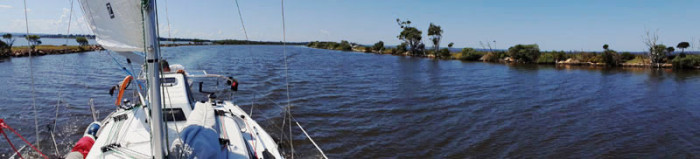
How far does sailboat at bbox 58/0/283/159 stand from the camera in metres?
4.09

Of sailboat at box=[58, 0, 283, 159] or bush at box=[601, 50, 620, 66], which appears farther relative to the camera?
bush at box=[601, 50, 620, 66]

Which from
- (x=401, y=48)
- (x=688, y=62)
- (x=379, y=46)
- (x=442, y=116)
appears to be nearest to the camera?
(x=442, y=116)

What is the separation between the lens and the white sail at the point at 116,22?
4020 millimetres

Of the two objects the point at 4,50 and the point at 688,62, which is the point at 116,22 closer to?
the point at 688,62

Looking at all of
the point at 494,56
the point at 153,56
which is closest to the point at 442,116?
the point at 153,56

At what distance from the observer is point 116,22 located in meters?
4.14

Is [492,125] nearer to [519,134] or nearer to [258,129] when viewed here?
[519,134]

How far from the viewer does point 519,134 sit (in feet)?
38.4

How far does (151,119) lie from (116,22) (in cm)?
208

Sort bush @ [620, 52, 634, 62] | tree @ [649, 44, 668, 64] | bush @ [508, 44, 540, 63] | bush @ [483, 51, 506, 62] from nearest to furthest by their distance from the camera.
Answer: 1. tree @ [649, 44, 668, 64]
2. bush @ [620, 52, 634, 62]
3. bush @ [508, 44, 540, 63]
4. bush @ [483, 51, 506, 62]

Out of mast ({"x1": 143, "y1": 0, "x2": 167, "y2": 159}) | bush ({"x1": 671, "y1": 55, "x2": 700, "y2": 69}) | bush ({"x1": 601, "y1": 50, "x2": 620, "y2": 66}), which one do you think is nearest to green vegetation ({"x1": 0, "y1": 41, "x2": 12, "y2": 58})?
mast ({"x1": 143, "y1": 0, "x2": 167, "y2": 159})

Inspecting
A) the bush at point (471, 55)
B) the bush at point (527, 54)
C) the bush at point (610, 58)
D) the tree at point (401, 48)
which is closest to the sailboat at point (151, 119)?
the bush at point (610, 58)

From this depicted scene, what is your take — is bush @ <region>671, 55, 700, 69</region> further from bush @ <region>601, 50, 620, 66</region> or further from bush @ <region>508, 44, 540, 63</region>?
bush @ <region>508, 44, 540, 63</region>

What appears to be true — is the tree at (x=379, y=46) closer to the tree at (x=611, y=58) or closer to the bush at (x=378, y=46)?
the bush at (x=378, y=46)
